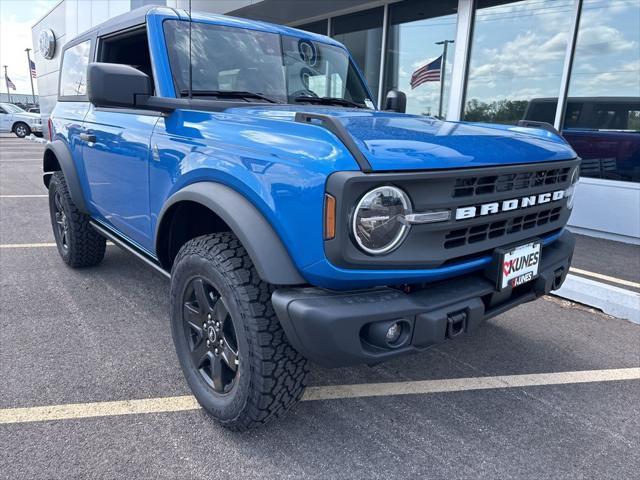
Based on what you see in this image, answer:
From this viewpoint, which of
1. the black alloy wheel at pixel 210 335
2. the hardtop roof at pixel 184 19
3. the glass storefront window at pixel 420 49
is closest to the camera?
the black alloy wheel at pixel 210 335

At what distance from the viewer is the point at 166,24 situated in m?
2.75

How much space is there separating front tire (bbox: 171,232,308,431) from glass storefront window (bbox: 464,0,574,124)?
6094 millimetres

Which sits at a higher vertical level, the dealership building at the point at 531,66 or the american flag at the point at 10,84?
the american flag at the point at 10,84

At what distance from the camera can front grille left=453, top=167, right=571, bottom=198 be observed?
191 centimetres

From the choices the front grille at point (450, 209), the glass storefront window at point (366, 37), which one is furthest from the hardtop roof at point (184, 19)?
the glass storefront window at point (366, 37)

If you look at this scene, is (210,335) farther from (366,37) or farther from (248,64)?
(366,37)

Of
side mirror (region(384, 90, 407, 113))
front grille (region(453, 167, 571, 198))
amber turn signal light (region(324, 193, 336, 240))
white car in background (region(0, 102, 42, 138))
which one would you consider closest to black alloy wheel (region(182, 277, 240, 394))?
amber turn signal light (region(324, 193, 336, 240))

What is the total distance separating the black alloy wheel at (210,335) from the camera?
2.15m

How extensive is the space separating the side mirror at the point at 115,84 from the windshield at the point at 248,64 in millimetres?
274

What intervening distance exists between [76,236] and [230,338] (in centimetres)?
250

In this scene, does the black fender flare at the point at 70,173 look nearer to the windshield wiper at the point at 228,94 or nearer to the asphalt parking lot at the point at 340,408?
the asphalt parking lot at the point at 340,408

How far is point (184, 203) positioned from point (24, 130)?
2546 cm

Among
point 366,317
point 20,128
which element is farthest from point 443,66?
point 20,128

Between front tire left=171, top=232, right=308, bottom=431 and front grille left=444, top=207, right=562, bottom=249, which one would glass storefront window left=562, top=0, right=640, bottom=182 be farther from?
front tire left=171, top=232, right=308, bottom=431
